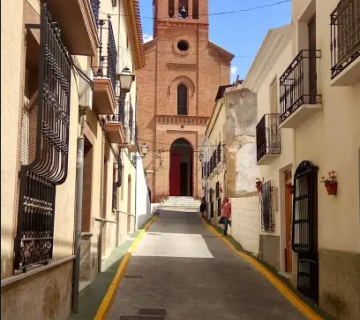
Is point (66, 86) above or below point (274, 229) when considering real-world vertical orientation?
above

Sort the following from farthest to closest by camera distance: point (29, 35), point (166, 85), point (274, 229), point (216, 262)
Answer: point (166, 85), point (216, 262), point (274, 229), point (29, 35)

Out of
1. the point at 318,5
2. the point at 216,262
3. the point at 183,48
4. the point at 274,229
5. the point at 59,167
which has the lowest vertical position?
the point at 216,262

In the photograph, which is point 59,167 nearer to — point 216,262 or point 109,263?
point 109,263

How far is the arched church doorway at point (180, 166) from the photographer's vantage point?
40.6m

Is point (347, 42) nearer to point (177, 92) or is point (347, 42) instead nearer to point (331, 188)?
point (331, 188)

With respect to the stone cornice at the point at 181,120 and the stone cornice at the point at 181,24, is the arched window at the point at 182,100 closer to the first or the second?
the stone cornice at the point at 181,120

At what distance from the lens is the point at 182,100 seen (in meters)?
40.9

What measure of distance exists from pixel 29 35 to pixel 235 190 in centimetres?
1895

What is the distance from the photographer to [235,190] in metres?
23.5

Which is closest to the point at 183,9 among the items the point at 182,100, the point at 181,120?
the point at 182,100

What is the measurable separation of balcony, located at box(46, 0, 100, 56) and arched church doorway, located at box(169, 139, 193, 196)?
3325cm

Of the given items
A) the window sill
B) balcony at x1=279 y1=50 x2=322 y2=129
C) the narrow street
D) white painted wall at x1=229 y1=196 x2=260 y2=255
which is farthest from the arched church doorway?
the window sill

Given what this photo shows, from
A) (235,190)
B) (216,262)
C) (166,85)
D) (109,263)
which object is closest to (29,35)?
(109,263)

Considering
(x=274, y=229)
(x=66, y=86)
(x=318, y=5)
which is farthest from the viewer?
(x=274, y=229)
